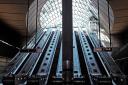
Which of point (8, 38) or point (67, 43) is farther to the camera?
point (8, 38)

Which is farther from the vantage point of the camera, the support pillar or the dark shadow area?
the dark shadow area

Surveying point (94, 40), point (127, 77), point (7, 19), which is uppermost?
point (7, 19)

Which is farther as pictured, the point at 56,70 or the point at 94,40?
the point at 94,40

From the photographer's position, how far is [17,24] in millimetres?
23312

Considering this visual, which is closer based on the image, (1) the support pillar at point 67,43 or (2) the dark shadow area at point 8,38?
(1) the support pillar at point 67,43

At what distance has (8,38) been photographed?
25.7m

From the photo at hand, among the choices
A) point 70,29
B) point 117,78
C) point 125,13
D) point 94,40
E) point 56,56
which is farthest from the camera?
point 94,40

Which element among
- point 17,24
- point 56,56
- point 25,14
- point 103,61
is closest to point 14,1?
point 25,14

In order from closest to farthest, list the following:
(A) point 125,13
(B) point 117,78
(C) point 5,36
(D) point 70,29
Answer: (D) point 70,29, (B) point 117,78, (A) point 125,13, (C) point 5,36

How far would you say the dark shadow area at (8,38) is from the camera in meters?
22.7

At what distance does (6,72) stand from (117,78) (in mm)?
7477

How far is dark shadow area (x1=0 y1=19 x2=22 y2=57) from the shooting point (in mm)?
22663

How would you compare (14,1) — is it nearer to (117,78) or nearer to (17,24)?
(17,24)

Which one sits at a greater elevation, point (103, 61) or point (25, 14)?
point (25, 14)
